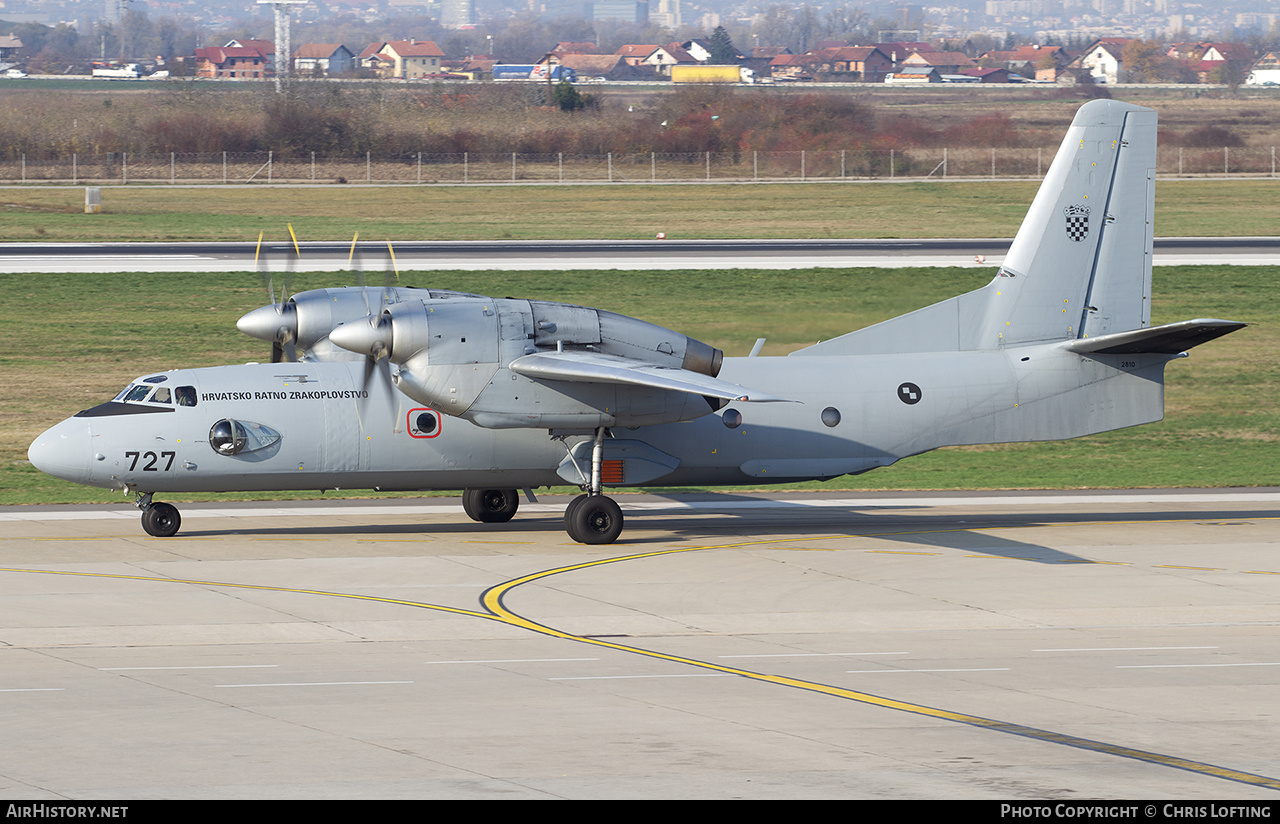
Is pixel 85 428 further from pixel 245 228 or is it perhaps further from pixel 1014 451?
pixel 245 228

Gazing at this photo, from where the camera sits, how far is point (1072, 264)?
1106 inches

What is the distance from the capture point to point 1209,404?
4184 cm

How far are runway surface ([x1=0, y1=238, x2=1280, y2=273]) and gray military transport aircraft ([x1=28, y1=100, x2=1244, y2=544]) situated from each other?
93.1 ft

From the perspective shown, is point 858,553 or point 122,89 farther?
point 122,89

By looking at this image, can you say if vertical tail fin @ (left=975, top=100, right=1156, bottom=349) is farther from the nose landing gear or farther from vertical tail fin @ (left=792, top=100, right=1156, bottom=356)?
the nose landing gear

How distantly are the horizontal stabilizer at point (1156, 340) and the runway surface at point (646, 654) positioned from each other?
3.49 metres

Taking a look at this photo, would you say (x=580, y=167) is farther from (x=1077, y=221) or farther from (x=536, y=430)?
(x=536, y=430)

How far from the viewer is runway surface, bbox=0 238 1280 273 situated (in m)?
56.0

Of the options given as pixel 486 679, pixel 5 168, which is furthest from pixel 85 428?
pixel 5 168

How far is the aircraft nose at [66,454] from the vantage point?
24.5 m

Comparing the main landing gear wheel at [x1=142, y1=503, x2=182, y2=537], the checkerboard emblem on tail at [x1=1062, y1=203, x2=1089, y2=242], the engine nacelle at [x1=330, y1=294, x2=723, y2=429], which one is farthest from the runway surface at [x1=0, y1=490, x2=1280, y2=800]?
the checkerboard emblem on tail at [x1=1062, y1=203, x2=1089, y2=242]

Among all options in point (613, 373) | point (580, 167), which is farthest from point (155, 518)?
point (580, 167)

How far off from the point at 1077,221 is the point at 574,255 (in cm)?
3378

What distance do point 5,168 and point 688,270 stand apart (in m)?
56.8
